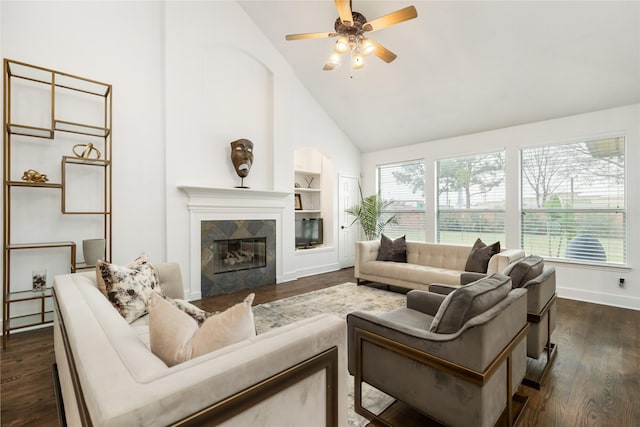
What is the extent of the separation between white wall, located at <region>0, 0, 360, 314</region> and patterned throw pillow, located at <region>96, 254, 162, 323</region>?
1.79 metres

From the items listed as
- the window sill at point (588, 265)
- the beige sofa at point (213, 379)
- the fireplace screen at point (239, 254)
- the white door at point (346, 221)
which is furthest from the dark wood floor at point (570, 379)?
the white door at point (346, 221)

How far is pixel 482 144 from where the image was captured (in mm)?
4809

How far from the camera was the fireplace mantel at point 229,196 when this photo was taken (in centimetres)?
393

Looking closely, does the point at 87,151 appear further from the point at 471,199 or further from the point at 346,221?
the point at 471,199

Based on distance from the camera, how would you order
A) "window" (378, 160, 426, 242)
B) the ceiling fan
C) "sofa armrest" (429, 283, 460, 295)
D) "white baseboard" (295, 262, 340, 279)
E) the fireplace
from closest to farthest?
"sofa armrest" (429, 283, 460, 295) < the ceiling fan < the fireplace < "white baseboard" (295, 262, 340, 279) < "window" (378, 160, 426, 242)

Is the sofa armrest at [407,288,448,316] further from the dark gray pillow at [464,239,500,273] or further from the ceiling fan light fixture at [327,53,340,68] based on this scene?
the ceiling fan light fixture at [327,53,340,68]

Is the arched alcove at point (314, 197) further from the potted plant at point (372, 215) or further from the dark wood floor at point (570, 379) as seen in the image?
the dark wood floor at point (570, 379)

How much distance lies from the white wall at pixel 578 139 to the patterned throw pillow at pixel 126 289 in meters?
4.87

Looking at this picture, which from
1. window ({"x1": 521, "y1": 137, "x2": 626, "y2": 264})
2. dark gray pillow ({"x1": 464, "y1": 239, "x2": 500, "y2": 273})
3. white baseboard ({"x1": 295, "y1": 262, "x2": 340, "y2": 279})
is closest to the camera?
dark gray pillow ({"x1": 464, "y1": 239, "x2": 500, "y2": 273})

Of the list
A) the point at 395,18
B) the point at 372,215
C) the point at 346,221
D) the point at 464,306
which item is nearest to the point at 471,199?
the point at 372,215

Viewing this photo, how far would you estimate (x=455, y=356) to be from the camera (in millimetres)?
1334

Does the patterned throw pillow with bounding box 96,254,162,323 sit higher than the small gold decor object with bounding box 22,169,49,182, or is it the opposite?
the small gold decor object with bounding box 22,169,49,182

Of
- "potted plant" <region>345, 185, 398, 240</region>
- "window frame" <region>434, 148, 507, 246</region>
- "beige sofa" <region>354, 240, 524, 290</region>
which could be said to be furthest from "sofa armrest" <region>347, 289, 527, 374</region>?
"potted plant" <region>345, 185, 398, 240</region>

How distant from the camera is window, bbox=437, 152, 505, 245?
185 inches
